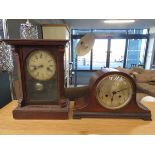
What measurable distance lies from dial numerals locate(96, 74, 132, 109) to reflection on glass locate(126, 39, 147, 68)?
5.90 m

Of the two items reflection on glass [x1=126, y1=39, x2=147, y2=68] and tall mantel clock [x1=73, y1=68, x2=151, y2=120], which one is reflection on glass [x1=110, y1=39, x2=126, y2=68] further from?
tall mantel clock [x1=73, y1=68, x2=151, y2=120]

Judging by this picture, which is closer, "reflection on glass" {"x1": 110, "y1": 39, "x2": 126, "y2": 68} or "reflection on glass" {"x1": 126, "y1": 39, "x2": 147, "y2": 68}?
"reflection on glass" {"x1": 126, "y1": 39, "x2": 147, "y2": 68}

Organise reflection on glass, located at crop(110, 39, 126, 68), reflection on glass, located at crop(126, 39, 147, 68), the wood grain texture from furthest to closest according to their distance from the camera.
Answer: reflection on glass, located at crop(110, 39, 126, 68)
reflection on glass, located at crop(126, 39, 147, 68)
the wood grain texture

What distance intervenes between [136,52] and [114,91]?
621 centimetres

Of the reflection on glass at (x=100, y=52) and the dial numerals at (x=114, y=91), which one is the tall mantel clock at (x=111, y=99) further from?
the reflection on glass at (x=100, y=52)

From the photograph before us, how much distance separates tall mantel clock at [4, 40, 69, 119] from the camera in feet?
1.79

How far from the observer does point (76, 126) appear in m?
0.54

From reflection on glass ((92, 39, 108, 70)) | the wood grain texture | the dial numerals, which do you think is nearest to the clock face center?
the wood grain texture

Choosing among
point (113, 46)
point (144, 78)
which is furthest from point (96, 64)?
point (144, 78)

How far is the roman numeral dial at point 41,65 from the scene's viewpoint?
0.56m

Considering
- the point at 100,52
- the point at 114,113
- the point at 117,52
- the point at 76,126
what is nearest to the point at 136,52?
the point at 117,52

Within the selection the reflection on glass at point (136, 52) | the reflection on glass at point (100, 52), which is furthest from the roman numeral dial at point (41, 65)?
the reflection on glass at point (136, 52)

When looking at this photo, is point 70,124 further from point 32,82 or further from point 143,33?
point 143,33

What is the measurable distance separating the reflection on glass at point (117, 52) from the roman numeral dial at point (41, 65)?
18.6ft
